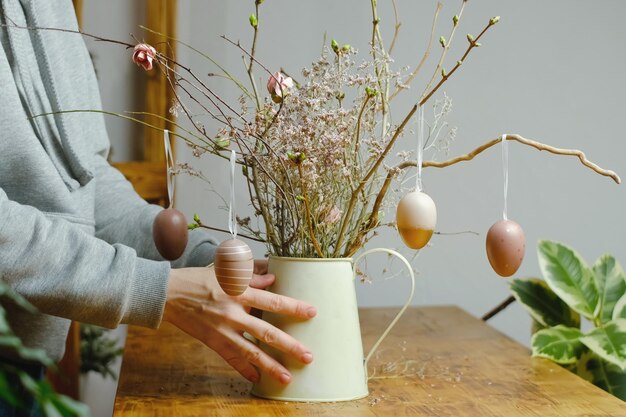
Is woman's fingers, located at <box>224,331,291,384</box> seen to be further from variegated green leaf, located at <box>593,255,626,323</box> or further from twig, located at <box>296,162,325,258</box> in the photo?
variegated green leaf, located at <box>593,255,626,323</box>

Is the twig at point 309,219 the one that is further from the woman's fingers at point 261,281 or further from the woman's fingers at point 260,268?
the woman's fingers at point 260,268

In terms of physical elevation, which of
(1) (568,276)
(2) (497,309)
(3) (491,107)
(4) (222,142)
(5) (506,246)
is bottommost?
(2) (497,309)

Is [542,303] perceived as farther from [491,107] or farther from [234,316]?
[234,316]

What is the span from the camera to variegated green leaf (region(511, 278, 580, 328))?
164 centimetres

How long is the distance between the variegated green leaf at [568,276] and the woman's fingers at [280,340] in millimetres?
753

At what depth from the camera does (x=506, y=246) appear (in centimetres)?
94

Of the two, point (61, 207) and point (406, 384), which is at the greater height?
point (61, 207)

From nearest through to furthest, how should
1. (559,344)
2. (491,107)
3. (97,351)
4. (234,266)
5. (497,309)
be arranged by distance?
(234,266)
(559,344)
(497,309)
(491,107)
(97,351)

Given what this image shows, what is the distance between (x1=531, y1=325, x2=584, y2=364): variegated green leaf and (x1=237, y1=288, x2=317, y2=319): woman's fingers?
53 cm

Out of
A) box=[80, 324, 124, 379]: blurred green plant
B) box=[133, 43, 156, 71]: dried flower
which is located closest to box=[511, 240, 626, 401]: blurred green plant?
box=[133, 43, 156, 71]: dried flower

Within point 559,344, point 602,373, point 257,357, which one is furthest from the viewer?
point 602,373

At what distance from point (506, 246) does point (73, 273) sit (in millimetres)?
535

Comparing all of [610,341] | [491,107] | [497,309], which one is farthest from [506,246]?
[491,107]

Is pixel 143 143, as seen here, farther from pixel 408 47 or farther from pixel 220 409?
pixel 220 409
